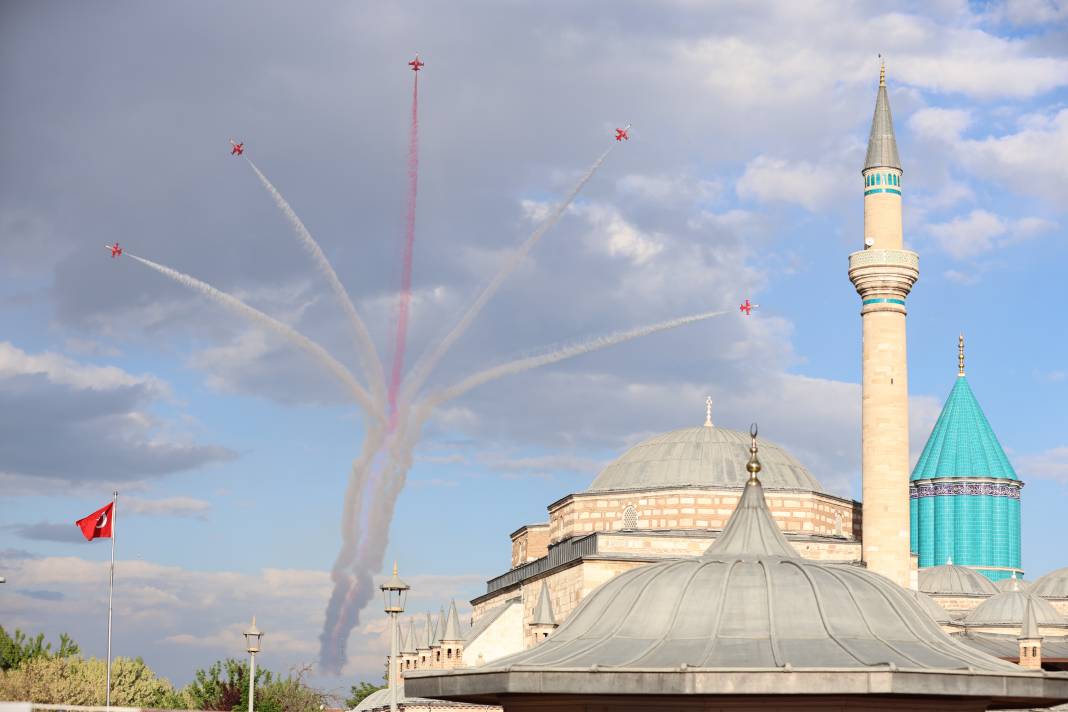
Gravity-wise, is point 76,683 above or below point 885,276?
below

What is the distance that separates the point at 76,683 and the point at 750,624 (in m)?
55.4

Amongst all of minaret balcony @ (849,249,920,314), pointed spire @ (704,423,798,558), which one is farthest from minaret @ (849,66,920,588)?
pointed spire @ (704,423,798,558)

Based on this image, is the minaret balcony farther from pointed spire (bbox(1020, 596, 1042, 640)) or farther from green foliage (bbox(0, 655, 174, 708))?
green foliage (bbox(0, 655, 174, 708))

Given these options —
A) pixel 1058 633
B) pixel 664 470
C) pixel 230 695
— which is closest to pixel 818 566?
pixel 664 470

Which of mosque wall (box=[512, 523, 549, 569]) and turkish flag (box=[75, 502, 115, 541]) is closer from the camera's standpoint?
turkish flag (box=[75, 502, 115, 541])

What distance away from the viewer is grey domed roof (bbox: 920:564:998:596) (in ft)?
225

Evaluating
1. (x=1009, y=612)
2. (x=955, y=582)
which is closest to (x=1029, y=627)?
(x=1009, y=612)

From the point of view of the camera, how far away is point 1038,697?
68.1 feet

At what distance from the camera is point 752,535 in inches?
958

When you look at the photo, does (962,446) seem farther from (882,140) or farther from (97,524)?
(97,524)

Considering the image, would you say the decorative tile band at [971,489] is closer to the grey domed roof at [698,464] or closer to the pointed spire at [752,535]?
the grey domed roof at [698,464]

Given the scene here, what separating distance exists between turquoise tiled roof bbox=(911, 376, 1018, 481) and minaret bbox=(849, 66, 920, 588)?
3643 cm

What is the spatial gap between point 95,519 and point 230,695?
3676cm

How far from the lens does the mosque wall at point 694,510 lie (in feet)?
188
